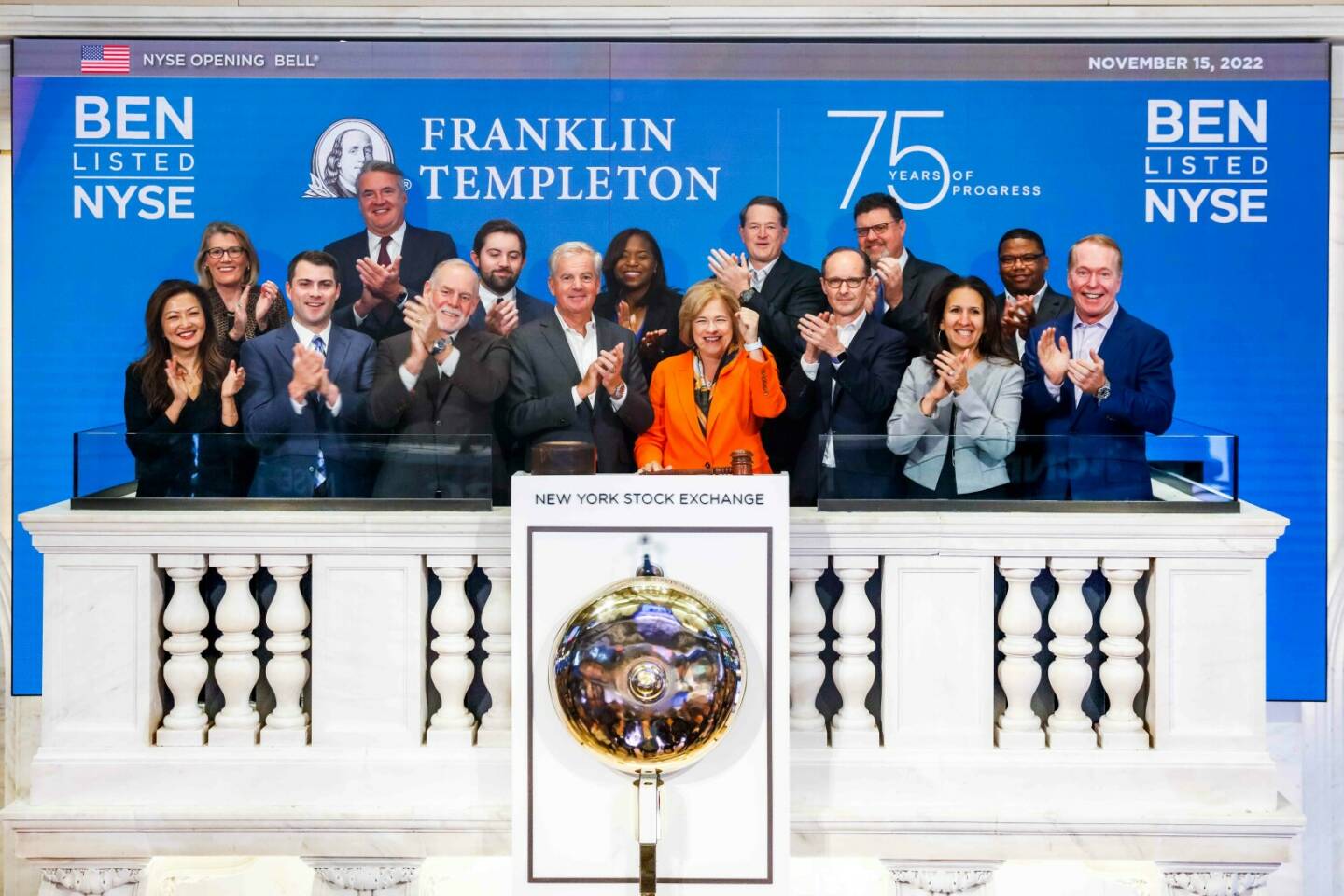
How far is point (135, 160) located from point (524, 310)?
4.82 feet

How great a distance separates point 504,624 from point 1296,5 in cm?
364

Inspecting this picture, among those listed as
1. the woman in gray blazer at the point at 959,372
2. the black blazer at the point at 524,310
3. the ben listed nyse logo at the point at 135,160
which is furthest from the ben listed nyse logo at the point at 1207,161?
the ben listed nyse logo at the point at 135,160

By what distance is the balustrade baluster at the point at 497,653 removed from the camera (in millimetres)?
2557

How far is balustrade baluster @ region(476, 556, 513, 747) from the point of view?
2557mm

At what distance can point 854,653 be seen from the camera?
101 inches

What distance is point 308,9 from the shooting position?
445cm

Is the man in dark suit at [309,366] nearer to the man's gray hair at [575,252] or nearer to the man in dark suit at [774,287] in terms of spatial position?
the man's gray hair at [575,252]

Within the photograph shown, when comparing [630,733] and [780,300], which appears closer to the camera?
[630,733]

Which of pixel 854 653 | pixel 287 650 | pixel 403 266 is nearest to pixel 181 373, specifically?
pixel 403 266

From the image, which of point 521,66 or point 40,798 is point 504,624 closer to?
point 40,798

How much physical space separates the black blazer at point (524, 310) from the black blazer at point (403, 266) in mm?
214

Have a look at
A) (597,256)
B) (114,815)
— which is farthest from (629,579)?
(597,256)

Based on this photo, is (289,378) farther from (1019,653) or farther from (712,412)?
(1019,653)

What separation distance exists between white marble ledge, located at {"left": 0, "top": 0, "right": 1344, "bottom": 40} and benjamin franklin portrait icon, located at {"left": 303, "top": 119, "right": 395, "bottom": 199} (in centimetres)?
35
